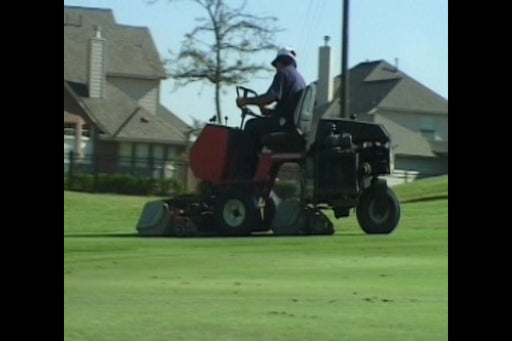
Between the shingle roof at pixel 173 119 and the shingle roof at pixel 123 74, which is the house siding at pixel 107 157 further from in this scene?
the shingle roof at pixel 173 119

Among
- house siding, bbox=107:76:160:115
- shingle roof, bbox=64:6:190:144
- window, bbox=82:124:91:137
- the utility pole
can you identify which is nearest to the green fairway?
window, bbox=82:124:91:137

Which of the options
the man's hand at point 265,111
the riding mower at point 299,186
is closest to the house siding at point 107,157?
the riding mower at point 299,186

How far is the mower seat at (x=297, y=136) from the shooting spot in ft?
24.8

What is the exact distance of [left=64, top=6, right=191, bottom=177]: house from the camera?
22.0ft

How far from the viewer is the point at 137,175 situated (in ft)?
24.4

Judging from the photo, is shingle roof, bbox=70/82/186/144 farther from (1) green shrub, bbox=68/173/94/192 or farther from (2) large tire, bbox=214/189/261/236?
(2) large tire, bbox=214/189/261/236

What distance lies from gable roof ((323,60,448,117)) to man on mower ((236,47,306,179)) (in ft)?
1.06

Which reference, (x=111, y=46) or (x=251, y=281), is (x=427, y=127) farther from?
(x=111, y=46)

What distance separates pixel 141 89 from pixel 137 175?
691mm

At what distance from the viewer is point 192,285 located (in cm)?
661
